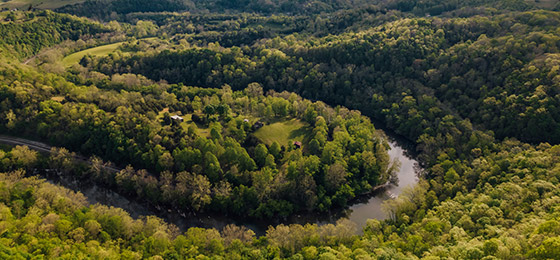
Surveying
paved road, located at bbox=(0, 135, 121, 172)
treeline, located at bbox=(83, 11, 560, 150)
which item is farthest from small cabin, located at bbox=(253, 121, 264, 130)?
paved road, located at bbox=(0, 135, 121, 172)

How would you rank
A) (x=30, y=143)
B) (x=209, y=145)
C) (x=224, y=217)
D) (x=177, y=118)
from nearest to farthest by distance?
1. (x=224, y=217)
2. (x=209, y=145)
3. (x=30, y=143)
4. (x=177, y=118)

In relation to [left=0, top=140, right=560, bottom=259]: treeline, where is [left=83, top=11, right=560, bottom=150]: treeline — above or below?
above

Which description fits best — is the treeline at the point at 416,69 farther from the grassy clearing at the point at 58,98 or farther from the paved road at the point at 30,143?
the paved road at the point at 30,143

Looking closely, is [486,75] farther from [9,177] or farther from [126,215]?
[9,177]

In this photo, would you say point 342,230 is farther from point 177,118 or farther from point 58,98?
point 58,98

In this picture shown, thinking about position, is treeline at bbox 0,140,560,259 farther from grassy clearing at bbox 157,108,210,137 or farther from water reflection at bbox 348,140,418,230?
grassy clearing at bbox 157,108,210,137

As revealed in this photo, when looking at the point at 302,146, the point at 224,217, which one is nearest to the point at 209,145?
the point at 224,217
